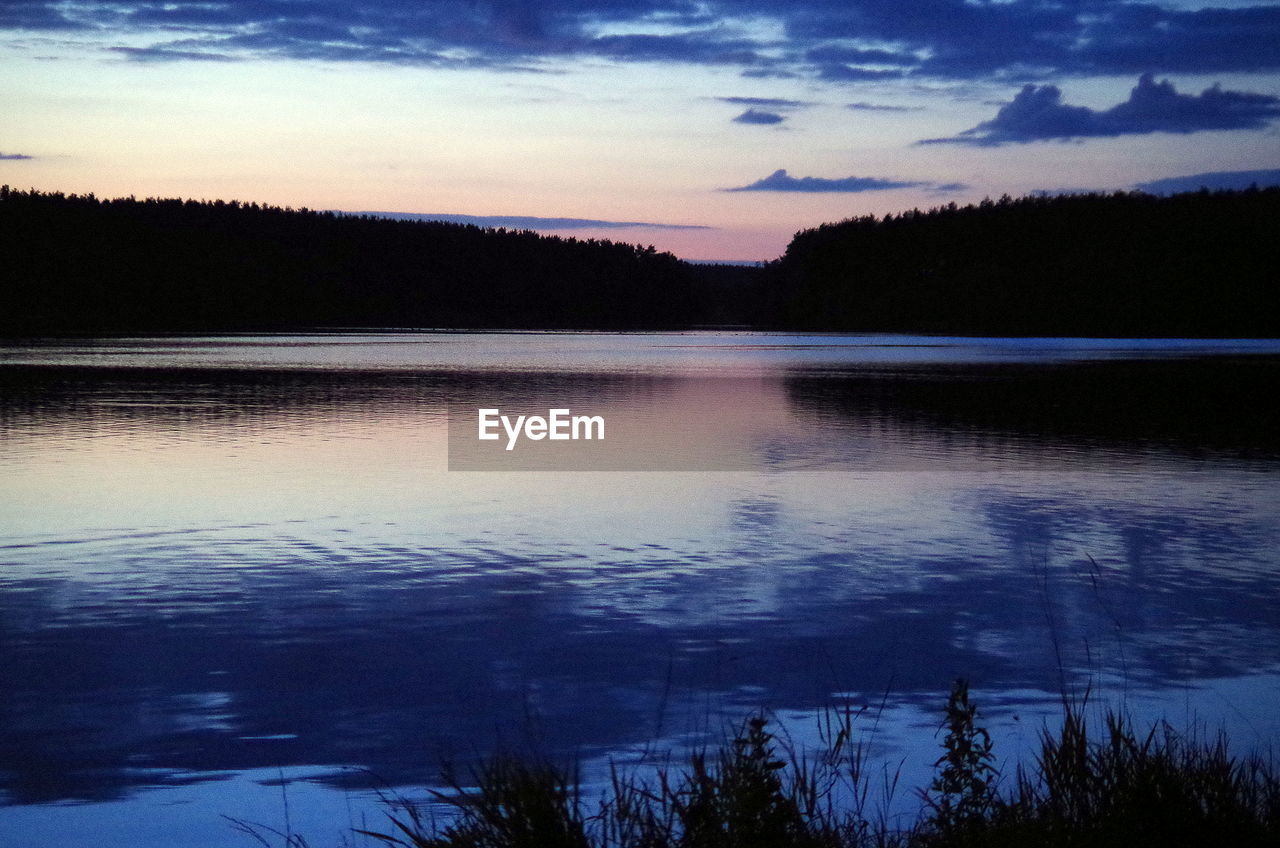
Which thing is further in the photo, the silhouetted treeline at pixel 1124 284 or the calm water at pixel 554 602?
the silhouetted treeline at pixel 1124 284

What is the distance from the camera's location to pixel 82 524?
13.8 meters

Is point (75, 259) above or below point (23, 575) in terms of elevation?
above

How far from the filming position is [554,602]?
34.1ft

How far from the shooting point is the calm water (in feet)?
23.0

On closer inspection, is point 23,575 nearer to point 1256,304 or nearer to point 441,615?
point 441,615

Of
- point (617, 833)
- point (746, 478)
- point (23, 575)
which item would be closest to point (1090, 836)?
point (617, 833)

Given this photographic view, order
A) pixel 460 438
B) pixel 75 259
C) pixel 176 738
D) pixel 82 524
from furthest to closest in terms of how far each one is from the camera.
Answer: pixel 75 259 → pixel 460 438 → pixel 82 524 → pixel 176 738

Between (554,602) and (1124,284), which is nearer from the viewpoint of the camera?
(554,602)

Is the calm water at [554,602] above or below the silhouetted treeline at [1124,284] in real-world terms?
below

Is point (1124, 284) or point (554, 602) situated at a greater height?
point (1124, 284)

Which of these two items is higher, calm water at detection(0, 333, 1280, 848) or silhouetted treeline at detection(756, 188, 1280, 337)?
silhouetted treeline at detection(756, 188, 1280, 337)

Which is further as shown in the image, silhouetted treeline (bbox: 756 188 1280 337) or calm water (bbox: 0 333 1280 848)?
silhouetted treeline (bbox: 756 188 1280 337)

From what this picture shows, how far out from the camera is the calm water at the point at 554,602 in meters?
7.02

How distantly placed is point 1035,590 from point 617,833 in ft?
21.0
